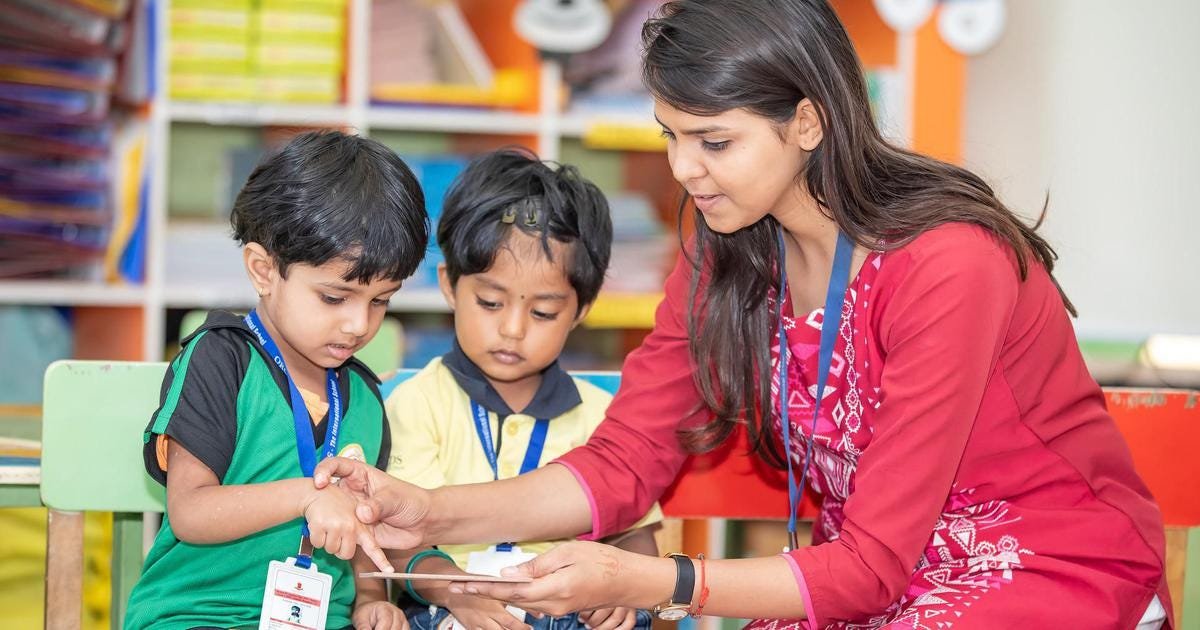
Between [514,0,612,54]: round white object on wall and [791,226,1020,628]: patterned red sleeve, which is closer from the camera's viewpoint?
[791,226,1020,628]: patterned red sleeve

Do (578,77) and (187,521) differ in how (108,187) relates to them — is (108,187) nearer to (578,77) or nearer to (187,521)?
(578,77)

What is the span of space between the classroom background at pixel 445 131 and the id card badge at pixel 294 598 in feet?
4.20

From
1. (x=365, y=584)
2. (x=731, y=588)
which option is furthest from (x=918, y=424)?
(x=365, y=584)

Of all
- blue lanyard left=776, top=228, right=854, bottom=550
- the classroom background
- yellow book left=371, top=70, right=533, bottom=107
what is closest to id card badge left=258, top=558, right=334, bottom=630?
blue lanyard left=776, top=228, right=854, bottom=550

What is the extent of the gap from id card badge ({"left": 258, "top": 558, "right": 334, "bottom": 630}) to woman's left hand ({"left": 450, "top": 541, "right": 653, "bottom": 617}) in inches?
7.6

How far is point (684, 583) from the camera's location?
1.52 meters

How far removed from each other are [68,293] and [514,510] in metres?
2.00

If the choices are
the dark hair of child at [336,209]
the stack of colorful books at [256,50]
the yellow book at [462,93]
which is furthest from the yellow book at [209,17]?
the dark hair of child at [336,209]

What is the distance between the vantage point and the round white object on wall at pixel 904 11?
3586 millimetres

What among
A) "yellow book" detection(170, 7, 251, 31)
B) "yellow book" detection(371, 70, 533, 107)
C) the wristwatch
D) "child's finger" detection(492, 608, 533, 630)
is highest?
"yellow book" detection(170, 7, 251, 31)

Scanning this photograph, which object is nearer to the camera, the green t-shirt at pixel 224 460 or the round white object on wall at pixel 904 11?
the green t-shirt at pixel 224 460

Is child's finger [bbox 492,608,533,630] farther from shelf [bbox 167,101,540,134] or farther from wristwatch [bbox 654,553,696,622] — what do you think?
shelf [bbox 167,101,540,134]

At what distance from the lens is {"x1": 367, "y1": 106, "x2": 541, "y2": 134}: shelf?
3461 mm

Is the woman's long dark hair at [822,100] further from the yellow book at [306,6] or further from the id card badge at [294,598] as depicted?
the yellow book at [306,6]
